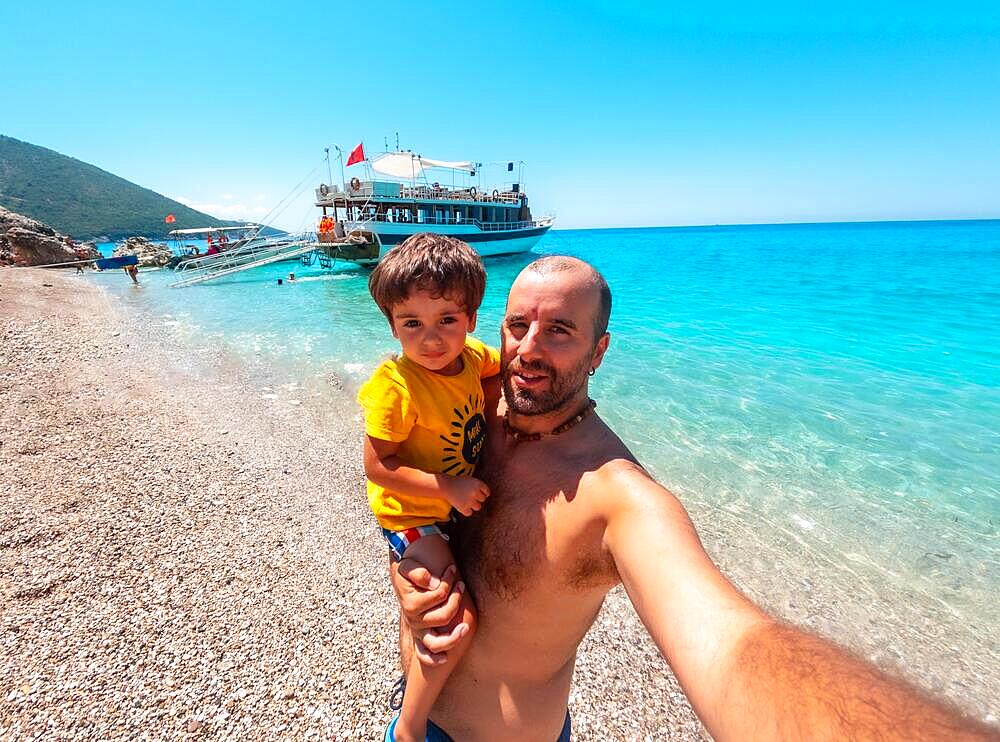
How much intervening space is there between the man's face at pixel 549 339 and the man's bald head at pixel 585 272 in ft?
0.05

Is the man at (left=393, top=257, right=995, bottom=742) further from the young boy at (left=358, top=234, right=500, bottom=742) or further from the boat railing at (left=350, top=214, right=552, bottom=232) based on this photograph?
the boat railing at (left=350, top=214, right=552, bottom=232)

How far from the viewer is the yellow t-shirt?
1609 millimetres

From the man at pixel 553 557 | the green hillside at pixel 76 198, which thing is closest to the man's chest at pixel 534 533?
the man at pixel 553 557

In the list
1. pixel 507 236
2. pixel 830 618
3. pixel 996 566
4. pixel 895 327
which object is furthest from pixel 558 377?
pixel 507 236

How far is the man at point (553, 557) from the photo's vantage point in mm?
1094

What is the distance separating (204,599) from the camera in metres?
3.11

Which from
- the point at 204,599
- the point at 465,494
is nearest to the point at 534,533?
the point at 465,494

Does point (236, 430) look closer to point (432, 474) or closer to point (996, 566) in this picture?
point (432, 474)

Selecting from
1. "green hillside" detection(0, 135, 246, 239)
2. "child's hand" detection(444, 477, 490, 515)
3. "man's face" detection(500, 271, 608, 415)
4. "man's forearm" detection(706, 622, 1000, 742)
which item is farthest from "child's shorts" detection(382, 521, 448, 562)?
"green hillside" detection(0, 135, 246, 239)

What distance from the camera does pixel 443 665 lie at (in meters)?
1.59

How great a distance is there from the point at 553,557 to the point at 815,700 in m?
0.84

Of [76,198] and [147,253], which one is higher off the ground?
Answer: [76,198]

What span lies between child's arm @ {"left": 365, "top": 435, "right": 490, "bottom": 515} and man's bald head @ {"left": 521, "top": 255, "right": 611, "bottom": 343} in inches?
30.8

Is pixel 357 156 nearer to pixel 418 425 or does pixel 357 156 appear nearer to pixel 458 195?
pixel 458 195
